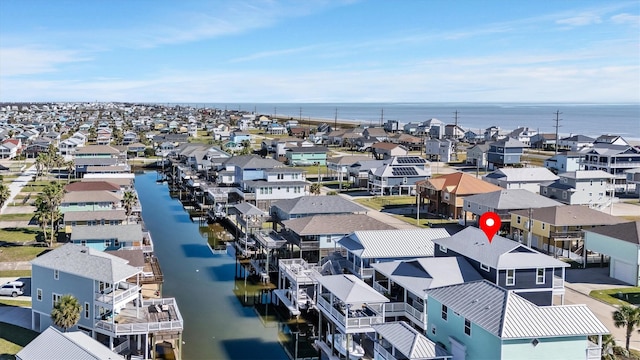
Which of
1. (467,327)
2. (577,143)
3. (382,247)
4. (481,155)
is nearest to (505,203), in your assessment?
(382,247)

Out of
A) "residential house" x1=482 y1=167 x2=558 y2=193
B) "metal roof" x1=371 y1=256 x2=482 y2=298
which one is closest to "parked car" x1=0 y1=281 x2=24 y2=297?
"metal roof" x1=371 y1=256 x2=482 y2=298

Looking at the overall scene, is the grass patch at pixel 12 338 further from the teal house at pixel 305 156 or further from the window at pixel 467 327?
the teal house at pixel 305 156

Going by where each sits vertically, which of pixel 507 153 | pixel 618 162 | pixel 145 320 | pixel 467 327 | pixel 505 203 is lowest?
pixel 145 320

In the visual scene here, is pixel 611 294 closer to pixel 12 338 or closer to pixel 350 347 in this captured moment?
pixel 350 347

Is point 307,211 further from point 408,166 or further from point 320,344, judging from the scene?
point 408,166

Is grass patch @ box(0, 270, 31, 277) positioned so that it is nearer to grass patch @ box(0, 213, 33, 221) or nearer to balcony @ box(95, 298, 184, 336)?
balcony @ box(95, 298, 184, 336)

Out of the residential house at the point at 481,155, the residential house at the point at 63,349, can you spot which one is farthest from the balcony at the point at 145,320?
the residential house at the point at 481,155
